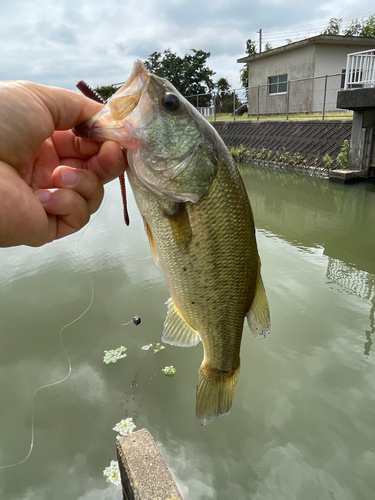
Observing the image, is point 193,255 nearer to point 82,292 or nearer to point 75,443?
point 75,443

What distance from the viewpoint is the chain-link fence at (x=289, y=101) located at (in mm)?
16469

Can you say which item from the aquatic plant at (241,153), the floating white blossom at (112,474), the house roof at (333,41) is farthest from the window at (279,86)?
the floating white blossom at (112,474)

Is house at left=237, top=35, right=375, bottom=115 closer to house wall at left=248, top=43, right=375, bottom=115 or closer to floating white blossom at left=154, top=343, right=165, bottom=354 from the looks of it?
house wall at left=248, top=43, right=375, bottom=115

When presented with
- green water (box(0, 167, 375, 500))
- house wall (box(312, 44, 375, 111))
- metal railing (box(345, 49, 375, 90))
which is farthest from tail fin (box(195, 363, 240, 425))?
house wall (box(312, 44, 375, 111))

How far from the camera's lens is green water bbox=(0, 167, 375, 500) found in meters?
2.61

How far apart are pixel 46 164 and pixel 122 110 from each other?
0.61m

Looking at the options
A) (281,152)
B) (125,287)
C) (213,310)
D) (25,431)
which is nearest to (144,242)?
(125,287)

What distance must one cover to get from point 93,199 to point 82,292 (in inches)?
139

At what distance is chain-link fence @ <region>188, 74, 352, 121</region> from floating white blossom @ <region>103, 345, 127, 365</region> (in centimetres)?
1368

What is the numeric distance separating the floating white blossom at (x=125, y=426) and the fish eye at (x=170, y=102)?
104 inches

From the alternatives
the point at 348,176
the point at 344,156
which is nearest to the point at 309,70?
the point at 344,156

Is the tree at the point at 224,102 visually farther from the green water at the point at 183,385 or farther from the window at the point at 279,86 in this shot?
the green water at the point at 183,385

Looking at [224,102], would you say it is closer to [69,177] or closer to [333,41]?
[333,41]

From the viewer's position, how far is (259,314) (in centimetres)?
173
